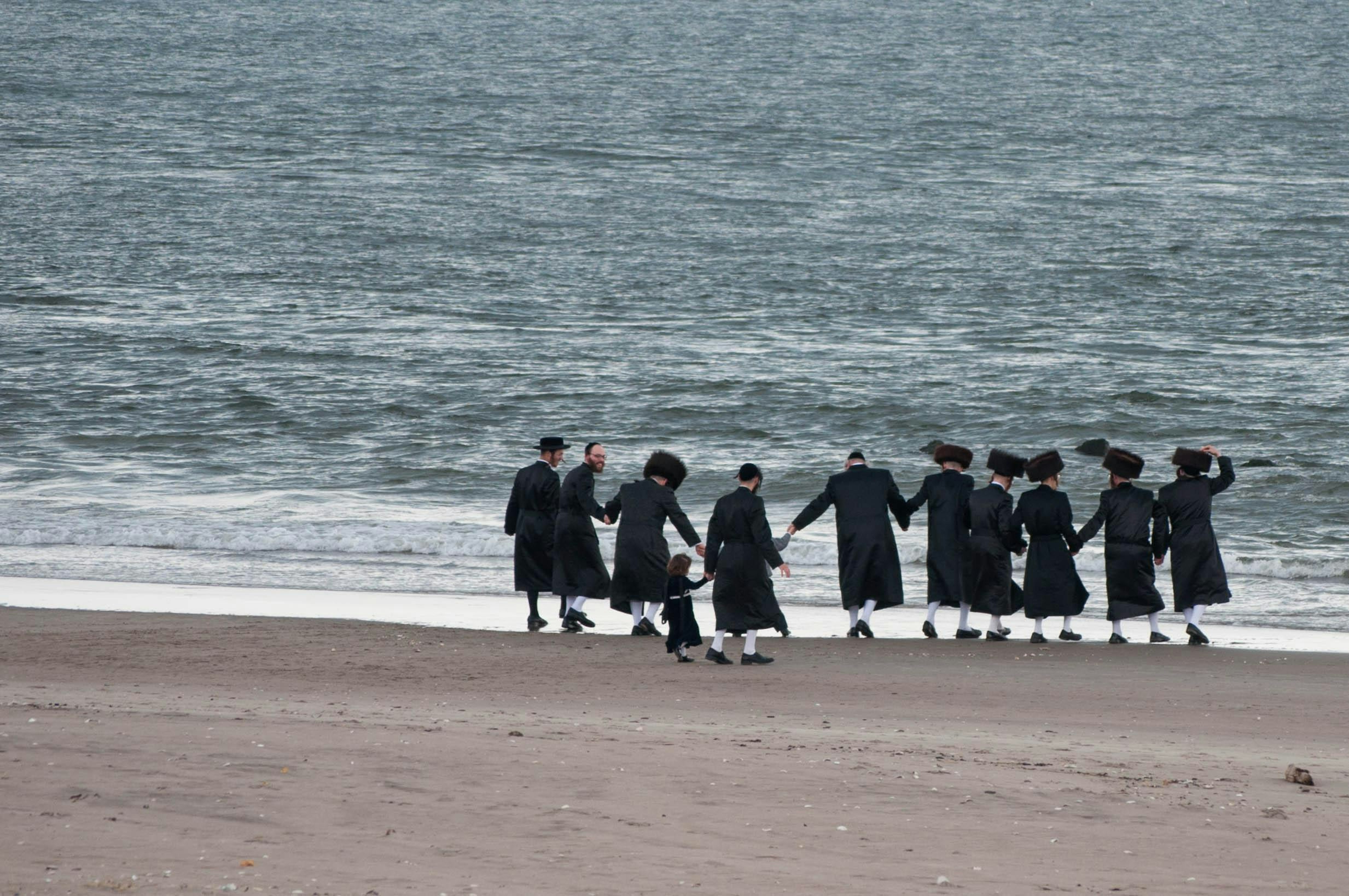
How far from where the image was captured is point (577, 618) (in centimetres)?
1088

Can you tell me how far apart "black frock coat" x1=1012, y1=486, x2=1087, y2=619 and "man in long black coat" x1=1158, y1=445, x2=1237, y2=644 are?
2.35 feet

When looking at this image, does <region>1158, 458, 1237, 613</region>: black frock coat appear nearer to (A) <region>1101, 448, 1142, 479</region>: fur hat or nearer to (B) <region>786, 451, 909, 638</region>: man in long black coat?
(A) <region>1101, 448, 1142, 479</region>: fur hat

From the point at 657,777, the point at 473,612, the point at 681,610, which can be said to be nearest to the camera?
the point at 657,777

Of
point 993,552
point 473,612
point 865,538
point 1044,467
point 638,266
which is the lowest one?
point 473,612

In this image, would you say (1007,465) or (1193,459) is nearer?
(1193,459)

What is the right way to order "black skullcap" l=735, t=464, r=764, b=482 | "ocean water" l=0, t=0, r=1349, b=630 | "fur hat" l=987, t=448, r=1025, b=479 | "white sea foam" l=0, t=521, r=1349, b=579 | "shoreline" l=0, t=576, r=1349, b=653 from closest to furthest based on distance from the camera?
"black skullcap" l=735, t=464, r=764, b=482
"fur hat" l=987, t=448, r=1025, b=479
"shoreline" l=0, t=576, r=1349, b=653
"white sea foam" l=0, t=521, r=1349, b=579
"ocean water" l=0, t=0, r=1349, b=630

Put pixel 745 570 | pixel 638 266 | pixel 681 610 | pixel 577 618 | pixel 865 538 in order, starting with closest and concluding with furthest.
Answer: pixel 681 610
pixel 745 570
pixel 865 538
pixel 577 618
pixel 638 266

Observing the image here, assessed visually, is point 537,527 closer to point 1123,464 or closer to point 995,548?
point 995,548

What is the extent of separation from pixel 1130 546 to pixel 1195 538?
1.52ft

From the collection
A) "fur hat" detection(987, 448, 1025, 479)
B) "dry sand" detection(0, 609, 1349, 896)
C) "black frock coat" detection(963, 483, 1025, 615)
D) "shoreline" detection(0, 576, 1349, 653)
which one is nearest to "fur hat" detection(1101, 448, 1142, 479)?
"fur hat" detection(987, 448, 1025, 479)

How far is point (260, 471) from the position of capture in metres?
21.1

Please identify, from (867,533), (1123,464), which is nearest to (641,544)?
(867,533)

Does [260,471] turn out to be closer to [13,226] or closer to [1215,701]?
[1215,701]

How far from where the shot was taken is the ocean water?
1933 cm
